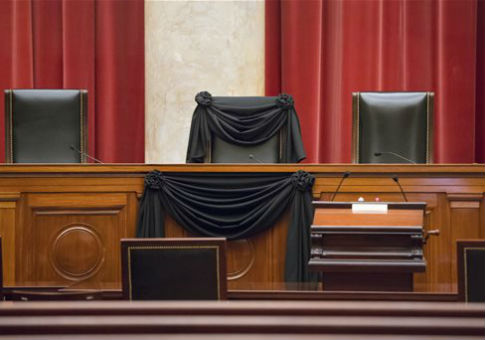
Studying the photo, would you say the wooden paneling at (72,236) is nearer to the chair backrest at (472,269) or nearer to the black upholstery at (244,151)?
the black upholstery at (244,151)

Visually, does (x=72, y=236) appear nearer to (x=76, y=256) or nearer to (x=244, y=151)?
(x=76, y=256)

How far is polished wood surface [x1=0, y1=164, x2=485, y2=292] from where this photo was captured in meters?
4.12

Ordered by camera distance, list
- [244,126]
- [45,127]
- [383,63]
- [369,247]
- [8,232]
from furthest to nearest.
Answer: [383,63], [45,127], [244,126], [8,232], [369,247]

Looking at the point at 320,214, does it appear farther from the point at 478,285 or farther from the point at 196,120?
the point at 196,120

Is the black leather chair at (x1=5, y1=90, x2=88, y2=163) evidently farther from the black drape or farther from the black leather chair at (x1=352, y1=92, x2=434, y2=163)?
the black leather chair at (x1=352, y1=92, x2=434, y2=163)

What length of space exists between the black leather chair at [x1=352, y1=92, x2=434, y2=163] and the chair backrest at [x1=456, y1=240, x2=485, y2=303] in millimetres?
2018

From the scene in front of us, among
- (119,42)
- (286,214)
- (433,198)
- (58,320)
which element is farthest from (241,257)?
(119,42)

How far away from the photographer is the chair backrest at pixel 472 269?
9.35 ft

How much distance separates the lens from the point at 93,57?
6609mm

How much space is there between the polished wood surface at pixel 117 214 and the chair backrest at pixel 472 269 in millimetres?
1184

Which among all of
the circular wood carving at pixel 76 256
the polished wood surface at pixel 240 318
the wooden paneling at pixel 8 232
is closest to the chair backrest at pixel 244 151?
the circular wood carving at pixel 76 256

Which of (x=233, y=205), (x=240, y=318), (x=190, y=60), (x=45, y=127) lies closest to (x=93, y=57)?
(x=190, y=60)

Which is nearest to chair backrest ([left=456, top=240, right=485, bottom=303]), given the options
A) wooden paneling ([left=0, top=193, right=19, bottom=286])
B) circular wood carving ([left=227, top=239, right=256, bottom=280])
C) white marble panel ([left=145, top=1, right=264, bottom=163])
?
circular wood carving ([left=227, top=239, right=256, bottom=280])

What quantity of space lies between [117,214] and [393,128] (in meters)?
1.79
